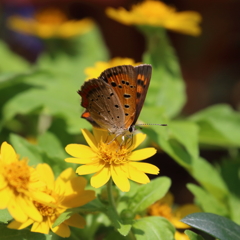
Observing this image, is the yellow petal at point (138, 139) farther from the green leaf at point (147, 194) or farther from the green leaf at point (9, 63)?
the green leaf at point (9, 63)

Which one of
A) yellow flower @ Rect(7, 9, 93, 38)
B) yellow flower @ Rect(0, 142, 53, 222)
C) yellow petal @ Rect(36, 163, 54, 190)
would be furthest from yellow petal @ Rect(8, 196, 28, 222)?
yellow flower @ Rect(7, 9, 93, 38)

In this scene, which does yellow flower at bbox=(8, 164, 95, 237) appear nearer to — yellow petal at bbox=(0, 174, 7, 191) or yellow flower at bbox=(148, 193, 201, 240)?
yellow petal at bbox=(0, 174, 7, 191)

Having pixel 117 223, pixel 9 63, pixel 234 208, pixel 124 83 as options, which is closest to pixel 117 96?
pixel 124 83

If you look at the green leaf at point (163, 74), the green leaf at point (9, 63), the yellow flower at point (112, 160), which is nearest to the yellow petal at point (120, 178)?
the yellow flower at point (112, 160)

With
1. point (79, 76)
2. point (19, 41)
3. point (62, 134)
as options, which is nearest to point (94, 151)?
point (62, 134)

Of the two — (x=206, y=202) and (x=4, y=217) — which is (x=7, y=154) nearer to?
(x=4, y=217)
